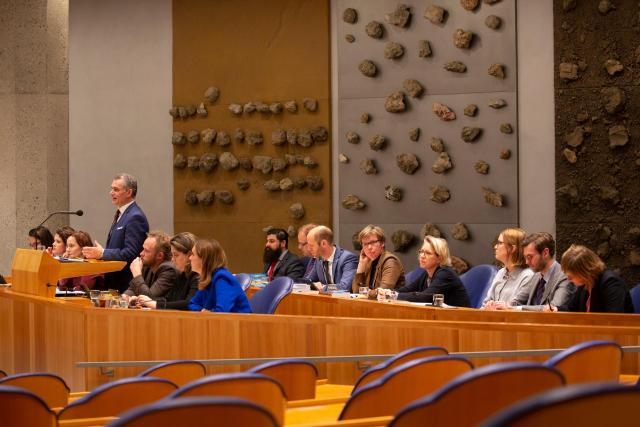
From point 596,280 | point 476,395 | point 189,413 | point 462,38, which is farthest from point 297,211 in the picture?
point 189,413

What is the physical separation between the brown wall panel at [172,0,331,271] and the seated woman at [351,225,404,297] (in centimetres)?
249

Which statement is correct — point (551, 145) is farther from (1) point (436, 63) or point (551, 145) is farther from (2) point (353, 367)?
(2) point (353, 367)

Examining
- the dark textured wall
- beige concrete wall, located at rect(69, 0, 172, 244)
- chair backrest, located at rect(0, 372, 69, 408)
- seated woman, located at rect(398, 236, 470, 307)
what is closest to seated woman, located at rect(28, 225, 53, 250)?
beige concrete wall, located at rect(69, 0, 172, 244)

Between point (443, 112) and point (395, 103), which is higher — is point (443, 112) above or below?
below

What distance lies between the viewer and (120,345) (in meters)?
4.67

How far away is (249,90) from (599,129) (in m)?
3.57

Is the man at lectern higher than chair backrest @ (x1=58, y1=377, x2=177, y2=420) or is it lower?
higher

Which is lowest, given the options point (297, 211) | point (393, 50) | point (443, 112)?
point (297, 211)

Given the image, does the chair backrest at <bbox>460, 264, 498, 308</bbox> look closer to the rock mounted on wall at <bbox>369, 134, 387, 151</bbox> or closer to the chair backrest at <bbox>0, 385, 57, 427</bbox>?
the rock mounted on wall at <bbox>369, 134, 387, 151</bbox>

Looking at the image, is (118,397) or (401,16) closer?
(118,397)

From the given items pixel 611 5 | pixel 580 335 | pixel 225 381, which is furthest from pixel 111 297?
pixel 611 5

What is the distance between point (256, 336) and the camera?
4.46m

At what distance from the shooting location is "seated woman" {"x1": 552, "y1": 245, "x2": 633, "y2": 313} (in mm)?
5090

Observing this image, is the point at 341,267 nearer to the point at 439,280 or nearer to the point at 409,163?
the point at 439,280
